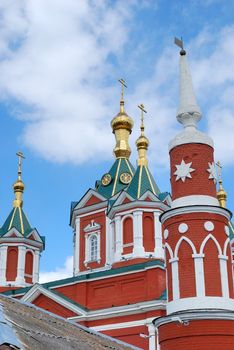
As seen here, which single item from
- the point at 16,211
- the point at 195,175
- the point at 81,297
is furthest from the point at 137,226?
the point at 195,175

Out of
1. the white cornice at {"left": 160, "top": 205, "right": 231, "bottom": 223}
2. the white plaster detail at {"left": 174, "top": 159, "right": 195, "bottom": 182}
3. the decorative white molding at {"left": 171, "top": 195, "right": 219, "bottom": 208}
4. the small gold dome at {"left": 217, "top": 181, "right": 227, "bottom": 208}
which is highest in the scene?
the small gold dome at {"left": 217, "top": 181, "right": 227, "bottom": 208}

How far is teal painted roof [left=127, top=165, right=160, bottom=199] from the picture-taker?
1007 inches

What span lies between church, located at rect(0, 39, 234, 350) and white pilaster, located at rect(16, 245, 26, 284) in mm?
48

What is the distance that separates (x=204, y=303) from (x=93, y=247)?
15090 mm

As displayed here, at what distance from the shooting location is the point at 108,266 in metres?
25.4

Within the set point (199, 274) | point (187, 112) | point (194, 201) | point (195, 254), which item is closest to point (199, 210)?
point (194, 201)

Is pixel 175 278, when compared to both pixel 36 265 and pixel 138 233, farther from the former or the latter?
pixel 36 265

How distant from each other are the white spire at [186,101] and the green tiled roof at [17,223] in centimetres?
1658

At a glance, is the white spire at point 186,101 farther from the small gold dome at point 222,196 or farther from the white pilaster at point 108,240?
the small gold dome at point 222,196

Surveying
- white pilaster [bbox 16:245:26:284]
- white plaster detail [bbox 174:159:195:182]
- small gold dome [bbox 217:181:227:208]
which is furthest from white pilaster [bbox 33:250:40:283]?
white plaster detail [bbox 174:159:195:182]

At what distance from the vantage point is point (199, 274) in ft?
40.3

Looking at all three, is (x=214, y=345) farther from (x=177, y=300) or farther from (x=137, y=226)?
(x=137, y=226)

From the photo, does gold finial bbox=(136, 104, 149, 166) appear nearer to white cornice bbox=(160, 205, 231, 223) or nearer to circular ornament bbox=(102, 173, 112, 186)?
circular ornament bbox=(102, 173, 112, 186)

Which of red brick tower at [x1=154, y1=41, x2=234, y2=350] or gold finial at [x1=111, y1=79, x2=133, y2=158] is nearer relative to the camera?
Answer: red brick tower at [x1=154, y1=41, x2=234, y2=350]
